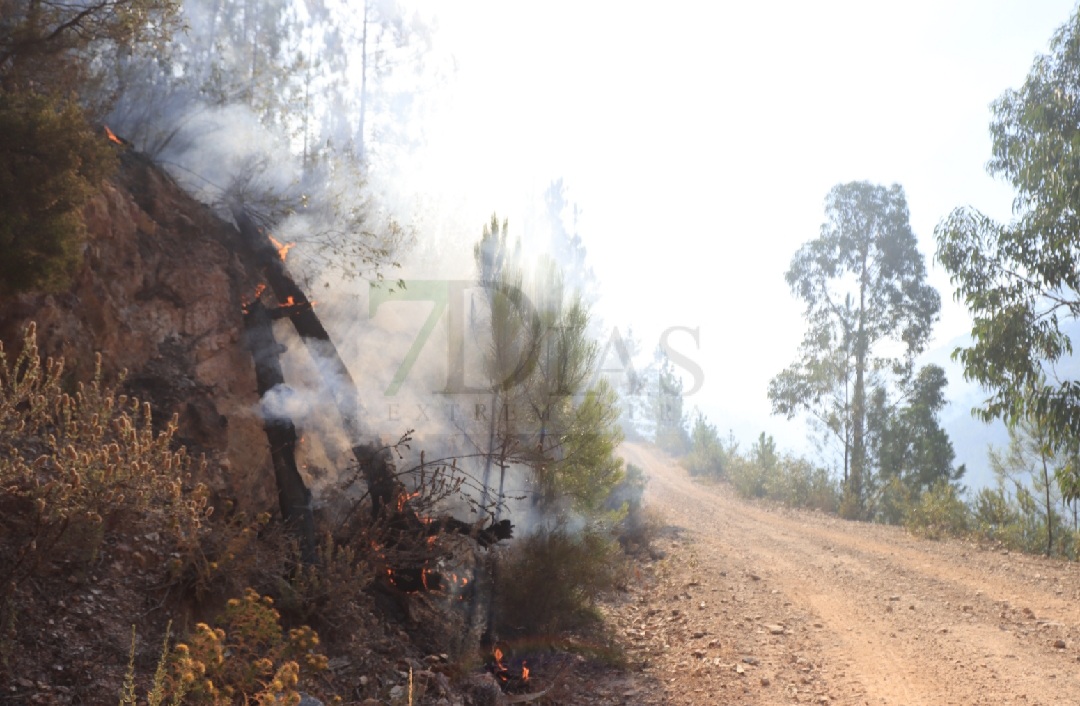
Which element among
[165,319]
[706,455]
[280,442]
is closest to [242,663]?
[280,442]

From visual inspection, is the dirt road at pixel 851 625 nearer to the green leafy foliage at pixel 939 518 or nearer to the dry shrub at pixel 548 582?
the dry shrub at pixel 548 582

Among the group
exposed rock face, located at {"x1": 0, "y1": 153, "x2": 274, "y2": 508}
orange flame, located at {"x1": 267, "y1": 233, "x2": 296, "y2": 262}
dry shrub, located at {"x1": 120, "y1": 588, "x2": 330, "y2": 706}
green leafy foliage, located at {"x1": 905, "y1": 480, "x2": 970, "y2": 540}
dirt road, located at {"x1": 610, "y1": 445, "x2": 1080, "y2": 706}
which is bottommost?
dirt road, located at {"x1": 610, "y1": 445, "x2": 1080, "y2": 706}

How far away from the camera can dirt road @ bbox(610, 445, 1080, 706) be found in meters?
5.71

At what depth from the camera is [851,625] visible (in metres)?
7.41

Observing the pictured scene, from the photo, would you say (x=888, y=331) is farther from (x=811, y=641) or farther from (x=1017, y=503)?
(x=811, y=641)

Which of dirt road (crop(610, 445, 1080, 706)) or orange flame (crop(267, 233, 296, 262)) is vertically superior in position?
orange flame (crop(267, 233, 296, 262))

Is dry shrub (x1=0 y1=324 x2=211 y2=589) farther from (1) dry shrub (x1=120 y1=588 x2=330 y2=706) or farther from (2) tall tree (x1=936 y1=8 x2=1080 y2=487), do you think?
(2) tall tree (x1=936 y1=8 x2=1080 y2=487)

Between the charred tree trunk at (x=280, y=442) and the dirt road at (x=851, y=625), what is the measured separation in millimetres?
2960

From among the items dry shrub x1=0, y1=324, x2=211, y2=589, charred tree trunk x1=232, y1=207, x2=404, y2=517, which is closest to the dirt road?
charred tree trunk x1=232, y1=207, x2=404, y2=517

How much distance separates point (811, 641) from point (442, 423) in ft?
14.6

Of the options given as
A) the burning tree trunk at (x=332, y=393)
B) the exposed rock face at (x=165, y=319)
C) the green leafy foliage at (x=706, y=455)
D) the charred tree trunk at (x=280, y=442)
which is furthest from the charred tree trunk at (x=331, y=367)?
the green leafy foliage at (x=706, y=455)

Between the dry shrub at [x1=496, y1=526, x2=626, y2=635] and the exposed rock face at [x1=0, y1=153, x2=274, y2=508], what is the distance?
249 centimetres

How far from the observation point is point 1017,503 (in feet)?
48.8

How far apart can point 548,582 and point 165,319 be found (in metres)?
4.51
